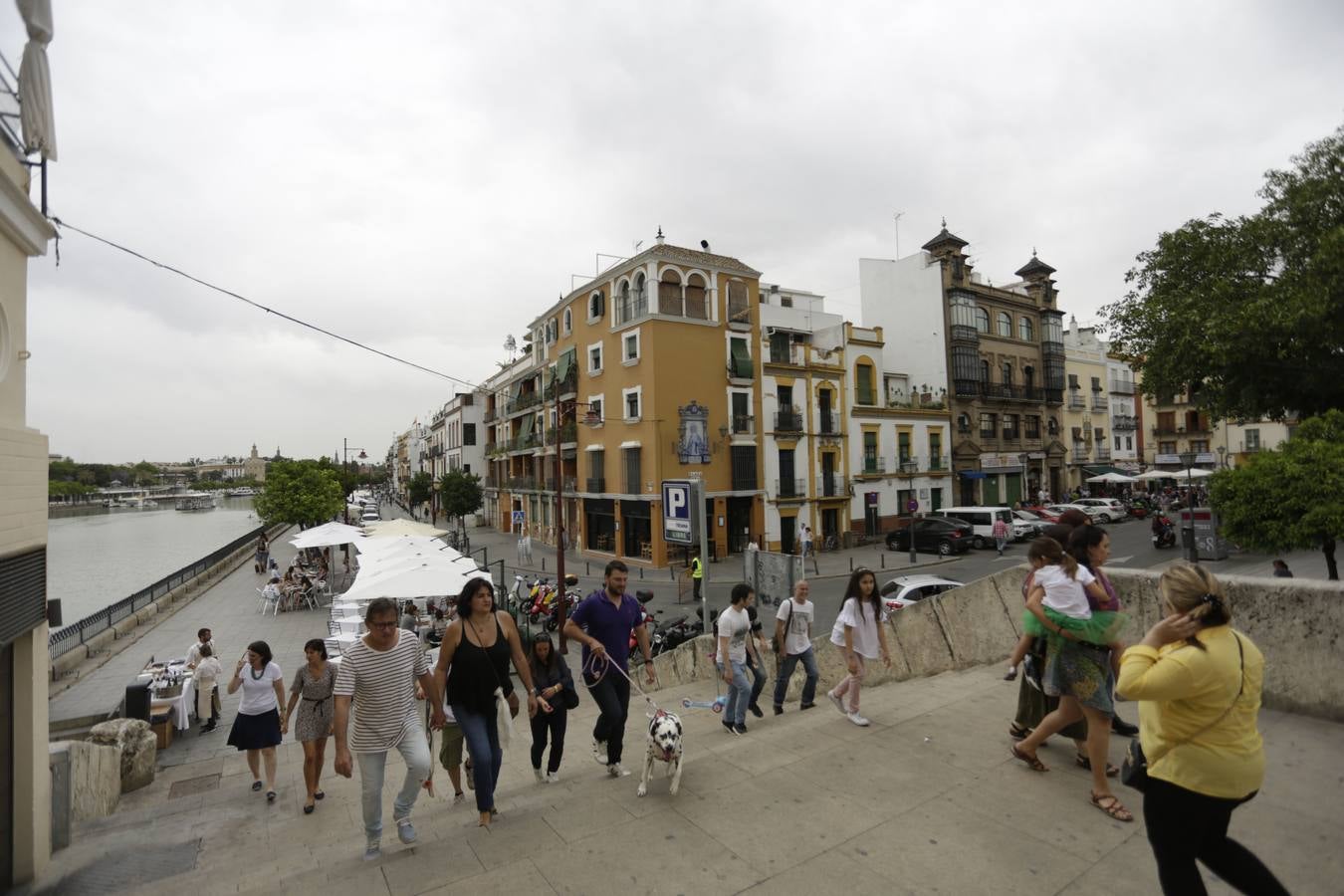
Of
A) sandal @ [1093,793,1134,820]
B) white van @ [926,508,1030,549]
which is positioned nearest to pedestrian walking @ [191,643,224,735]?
sandal @ [1093,793,1134,820]

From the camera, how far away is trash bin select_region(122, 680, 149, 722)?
26.2ft

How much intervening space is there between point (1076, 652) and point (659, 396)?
2267cm

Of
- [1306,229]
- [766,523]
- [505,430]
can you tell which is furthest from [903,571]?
[505,430]

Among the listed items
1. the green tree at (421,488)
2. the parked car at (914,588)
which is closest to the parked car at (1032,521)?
the parked car at (914,588)

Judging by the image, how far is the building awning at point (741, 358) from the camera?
28141 mm

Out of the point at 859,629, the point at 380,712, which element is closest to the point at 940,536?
the point at 859,629

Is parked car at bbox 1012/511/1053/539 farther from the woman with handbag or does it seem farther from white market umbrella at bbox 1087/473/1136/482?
the woman with handbag

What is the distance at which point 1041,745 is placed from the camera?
459cm

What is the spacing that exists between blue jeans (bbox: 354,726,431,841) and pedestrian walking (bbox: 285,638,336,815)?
6.16 ft

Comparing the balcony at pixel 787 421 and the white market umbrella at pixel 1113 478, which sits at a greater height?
the balcony at pixel 787 421

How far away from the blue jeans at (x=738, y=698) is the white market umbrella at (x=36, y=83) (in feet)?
21.9

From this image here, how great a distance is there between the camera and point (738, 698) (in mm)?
5695

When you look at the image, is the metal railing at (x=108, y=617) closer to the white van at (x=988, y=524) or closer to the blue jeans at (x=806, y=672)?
the blue jeans at (x=806, y=672)

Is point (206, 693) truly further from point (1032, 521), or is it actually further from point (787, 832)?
point (1032, 521)
